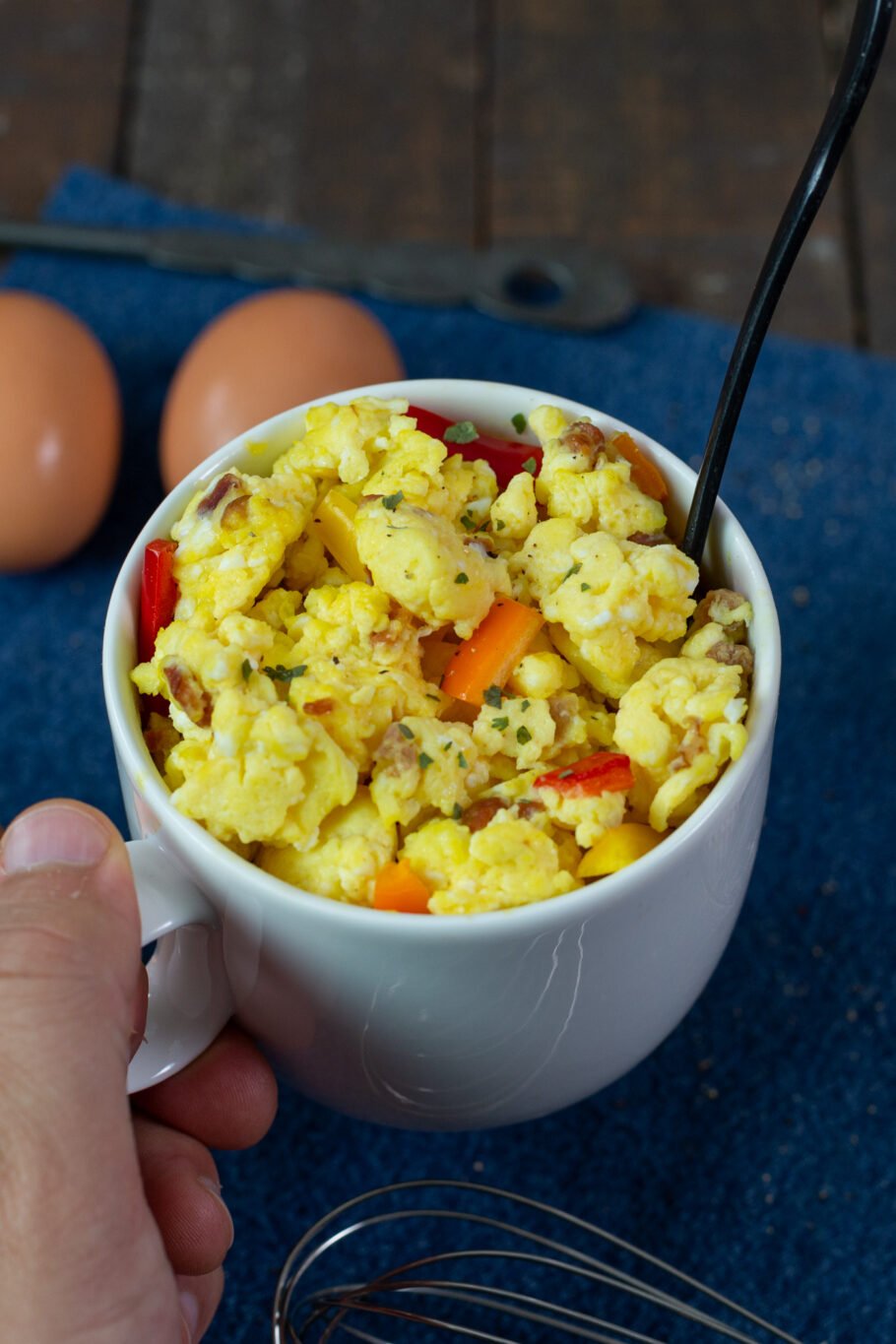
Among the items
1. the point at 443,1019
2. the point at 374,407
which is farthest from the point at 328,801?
the point at 374,407

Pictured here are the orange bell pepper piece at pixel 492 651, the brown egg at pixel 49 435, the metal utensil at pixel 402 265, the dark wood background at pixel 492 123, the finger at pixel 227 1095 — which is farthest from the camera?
the dark wood background at pixel 492 123

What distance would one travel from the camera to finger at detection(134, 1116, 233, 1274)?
1.04 meters

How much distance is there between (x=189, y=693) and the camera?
0.89 meters

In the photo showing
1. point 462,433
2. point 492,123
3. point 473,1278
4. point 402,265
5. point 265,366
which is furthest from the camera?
point 492,123

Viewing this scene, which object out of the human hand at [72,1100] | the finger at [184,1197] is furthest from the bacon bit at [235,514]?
the finger at [184,1197]

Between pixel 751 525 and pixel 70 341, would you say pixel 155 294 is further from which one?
pixel 751 525

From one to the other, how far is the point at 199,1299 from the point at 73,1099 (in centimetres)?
31

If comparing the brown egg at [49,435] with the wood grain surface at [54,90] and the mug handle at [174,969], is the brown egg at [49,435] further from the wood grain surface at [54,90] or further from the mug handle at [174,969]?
the mug handle at [174,969]

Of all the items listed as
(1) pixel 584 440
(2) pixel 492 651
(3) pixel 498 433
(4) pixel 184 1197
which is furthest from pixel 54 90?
(4) pixel 184 1197

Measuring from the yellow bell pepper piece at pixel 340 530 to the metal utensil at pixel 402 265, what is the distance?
844 millimetres

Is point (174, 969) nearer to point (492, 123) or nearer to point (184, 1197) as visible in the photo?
point (184, 1197)

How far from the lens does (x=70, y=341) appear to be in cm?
154

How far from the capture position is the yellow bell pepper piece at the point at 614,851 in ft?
2.81

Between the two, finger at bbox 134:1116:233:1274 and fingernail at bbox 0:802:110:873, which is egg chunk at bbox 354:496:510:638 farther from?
finger at bbox 134:1116:233:1274
